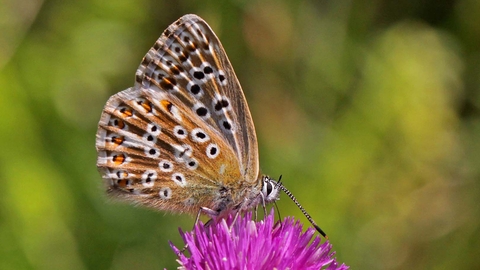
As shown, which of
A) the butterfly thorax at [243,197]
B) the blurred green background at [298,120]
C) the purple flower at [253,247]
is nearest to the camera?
the purple flower at [253,247]

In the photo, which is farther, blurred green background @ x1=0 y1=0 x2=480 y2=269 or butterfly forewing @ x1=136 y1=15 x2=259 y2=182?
blurred green background @ x1=0 y1=0 x2=480 y2=269

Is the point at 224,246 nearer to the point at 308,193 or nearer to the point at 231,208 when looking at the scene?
the point at 231,208

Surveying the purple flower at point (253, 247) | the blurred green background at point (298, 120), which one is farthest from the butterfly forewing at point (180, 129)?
the blurred green background at point (298, 120)

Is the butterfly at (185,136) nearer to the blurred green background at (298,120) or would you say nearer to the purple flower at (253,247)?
the purple flower at (253,247)

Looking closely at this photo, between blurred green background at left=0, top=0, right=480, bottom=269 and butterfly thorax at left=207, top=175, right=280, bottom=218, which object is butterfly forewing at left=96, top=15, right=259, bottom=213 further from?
blurred green background at left=0, top=0, right=480, bottom=269

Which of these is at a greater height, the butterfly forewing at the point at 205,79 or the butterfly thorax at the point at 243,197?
the butterfly forewing at the point at 205,79

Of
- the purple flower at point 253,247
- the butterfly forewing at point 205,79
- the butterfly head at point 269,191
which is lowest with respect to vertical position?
the purple flower at point 253,247

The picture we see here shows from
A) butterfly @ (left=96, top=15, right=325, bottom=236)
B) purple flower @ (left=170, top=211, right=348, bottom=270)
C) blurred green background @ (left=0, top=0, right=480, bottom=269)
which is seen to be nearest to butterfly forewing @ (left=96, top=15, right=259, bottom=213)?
butterfly @ (left=96, top=15, right=325, bottom=236)

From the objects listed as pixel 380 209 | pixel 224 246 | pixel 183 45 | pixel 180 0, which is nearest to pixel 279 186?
pixel 224 246

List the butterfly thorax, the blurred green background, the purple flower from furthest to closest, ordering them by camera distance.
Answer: the blurred green background, the butterfly thorax, the purple flower

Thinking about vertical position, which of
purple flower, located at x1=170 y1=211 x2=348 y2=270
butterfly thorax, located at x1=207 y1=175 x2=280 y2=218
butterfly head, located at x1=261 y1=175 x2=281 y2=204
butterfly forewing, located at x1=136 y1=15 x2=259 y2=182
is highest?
butterfly forewing, located at x1=136 y1=15 x2=259 y2=182
